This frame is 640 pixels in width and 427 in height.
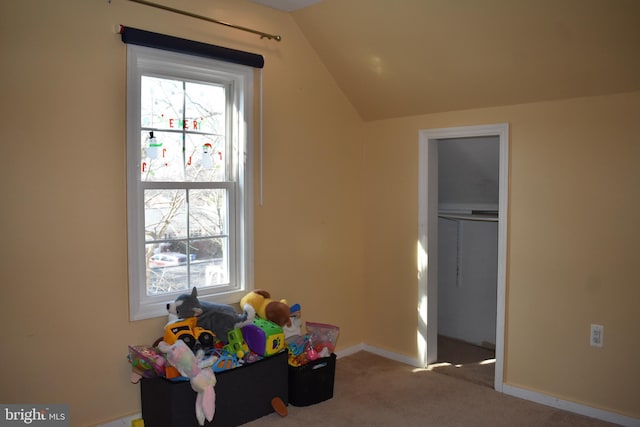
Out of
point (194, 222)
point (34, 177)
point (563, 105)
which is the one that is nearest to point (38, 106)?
point (34, 177)

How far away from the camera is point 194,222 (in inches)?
128

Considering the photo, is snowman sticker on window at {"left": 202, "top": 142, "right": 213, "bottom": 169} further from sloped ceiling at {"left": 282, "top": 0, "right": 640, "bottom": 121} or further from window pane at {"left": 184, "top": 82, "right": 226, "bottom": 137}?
sloped ceiling at {"left": 282, "top": 0, "right": 640, "bottom": 121}

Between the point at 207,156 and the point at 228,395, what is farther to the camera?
the point at 207,156

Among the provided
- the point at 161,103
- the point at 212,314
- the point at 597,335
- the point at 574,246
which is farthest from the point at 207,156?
the point at 597,335

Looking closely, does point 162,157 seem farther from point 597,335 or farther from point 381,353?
point 597,335

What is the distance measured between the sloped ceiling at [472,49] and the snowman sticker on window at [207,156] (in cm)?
93

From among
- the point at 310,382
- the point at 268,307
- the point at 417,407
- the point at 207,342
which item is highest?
the point at 268,307

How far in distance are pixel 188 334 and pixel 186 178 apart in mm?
943

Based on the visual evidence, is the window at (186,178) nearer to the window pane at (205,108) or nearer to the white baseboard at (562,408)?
the window pane at (205,108)

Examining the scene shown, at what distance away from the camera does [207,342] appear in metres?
2.85

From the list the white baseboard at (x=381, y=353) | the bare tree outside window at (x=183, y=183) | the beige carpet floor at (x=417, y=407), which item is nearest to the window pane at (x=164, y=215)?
the bare tree outside window at (x=183, y=183)

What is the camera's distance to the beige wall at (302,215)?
2.56 metres

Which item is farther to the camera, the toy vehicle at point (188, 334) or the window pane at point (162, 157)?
the window pane at point (162, 157)

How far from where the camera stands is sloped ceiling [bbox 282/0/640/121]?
8.91 feet
